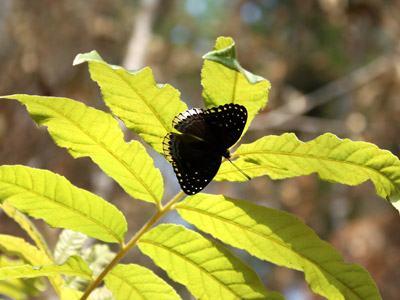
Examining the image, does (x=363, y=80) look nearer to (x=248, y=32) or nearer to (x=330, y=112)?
(x=248, y=32)

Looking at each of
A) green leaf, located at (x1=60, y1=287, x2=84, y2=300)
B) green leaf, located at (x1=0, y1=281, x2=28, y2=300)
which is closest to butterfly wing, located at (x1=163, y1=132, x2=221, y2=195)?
green leaf, located at (x1=60, y1=287, x2=84, y2=300)

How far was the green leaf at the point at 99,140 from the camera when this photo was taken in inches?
22.0

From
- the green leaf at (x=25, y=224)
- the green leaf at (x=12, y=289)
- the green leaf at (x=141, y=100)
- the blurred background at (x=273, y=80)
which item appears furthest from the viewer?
the blurred background at (x=273, y=80)

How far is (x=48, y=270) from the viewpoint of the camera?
22.8 inches

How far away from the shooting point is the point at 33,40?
411 centimetres

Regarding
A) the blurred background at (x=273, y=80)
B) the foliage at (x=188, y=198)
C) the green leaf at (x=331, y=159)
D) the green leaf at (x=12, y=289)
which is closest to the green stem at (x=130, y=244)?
the foliage at (x=188, y=198)

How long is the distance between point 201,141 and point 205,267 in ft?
0.55

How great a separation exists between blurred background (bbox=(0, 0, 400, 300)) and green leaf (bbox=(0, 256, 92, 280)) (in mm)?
2860

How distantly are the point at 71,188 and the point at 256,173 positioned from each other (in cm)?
24

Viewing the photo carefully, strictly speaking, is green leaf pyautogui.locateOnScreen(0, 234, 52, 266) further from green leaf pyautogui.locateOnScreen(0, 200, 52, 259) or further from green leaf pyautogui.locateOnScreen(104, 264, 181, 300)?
green leaf pyautogui.locateOnScreen(104, 264, 181, 300)

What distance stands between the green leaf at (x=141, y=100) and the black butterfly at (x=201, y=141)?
2 centimetres

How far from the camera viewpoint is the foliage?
562 mm

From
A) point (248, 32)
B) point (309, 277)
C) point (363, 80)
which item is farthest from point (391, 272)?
point (309, 277)

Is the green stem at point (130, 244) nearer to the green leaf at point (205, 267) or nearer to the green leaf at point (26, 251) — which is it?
the green leaf at point (205, 267)
